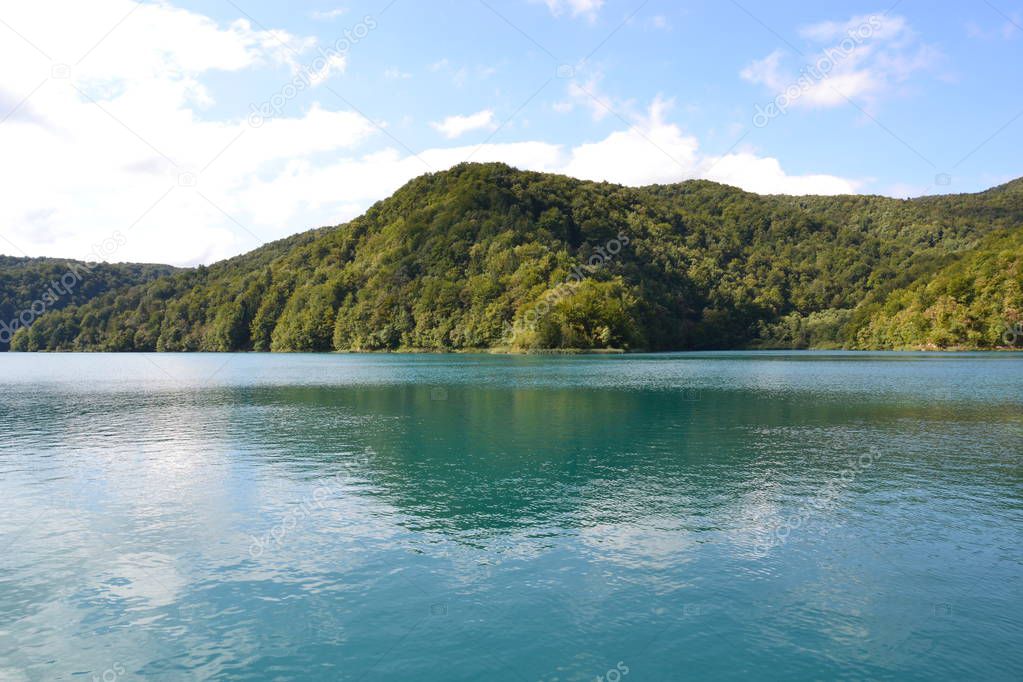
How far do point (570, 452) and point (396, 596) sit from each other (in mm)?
18236

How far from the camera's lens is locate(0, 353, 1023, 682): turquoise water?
13.2 meters

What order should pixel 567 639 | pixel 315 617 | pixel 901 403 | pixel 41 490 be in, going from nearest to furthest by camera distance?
pixel 567 639 < pixel 315 617 < pixel 41 490 < pixel 901 403

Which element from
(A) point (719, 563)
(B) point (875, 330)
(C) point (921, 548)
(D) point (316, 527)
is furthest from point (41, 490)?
(B) point (875, 330)

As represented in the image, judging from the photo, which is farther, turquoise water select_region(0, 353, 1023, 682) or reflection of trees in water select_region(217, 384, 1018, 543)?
reflection of trees in water select_region(217, 384, 1018, 543)

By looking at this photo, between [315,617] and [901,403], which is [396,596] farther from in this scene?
[901,403]

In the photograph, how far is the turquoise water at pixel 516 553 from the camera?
43.3ft

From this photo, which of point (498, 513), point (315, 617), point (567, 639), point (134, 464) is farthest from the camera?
point (134, 464)

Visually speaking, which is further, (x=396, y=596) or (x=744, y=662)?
(x=396, y=596)

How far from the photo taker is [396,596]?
1583 cm

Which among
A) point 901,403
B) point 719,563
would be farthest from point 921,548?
point 901,403

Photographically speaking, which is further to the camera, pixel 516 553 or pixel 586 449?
pixel 586 449

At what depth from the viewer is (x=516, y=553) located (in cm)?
1853

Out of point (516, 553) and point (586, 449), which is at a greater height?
point (586, 449)

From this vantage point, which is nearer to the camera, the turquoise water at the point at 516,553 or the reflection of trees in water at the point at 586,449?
the turquoise water at the point at 516,553
